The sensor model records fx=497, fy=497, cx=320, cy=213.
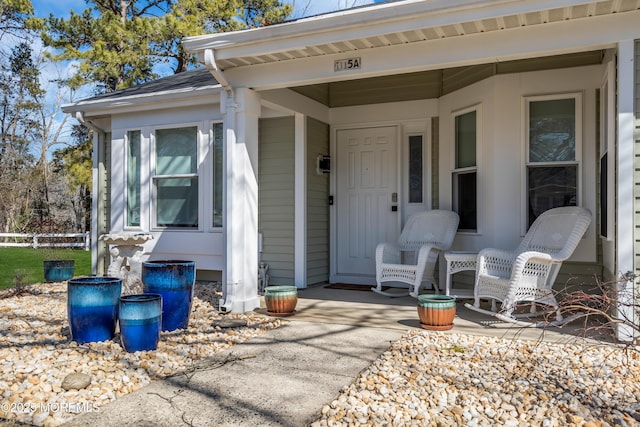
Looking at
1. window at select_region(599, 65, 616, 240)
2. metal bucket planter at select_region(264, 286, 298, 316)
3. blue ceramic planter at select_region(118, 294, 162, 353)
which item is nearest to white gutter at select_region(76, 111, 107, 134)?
metal bucket planter at select_region(264, 286, 298, 316)

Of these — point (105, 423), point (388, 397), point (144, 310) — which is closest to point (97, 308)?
point (144, 310)

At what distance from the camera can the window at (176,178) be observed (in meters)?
6.41

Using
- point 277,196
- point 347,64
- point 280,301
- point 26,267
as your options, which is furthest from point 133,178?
point 26,267

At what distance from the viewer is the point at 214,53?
4582 millimetres

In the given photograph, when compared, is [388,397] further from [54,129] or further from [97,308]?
[54,129]

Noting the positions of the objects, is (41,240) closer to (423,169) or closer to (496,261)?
(423,169)

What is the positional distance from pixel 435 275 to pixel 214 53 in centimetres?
353

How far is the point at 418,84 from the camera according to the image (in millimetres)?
6188

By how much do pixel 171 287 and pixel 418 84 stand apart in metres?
3.95

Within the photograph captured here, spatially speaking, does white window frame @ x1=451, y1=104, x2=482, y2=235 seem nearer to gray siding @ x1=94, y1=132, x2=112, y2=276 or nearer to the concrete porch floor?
the concrete porch floor

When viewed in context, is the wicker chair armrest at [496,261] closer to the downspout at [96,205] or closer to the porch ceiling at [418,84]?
the porch ceiling at [418,84]

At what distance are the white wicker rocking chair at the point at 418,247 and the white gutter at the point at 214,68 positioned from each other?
2.27 m

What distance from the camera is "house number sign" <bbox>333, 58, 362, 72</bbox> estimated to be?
4332 millimetres

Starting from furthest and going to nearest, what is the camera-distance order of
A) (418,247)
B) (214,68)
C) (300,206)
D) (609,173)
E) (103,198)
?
(103,198) → (300,206) → (418,247) → (214,68) → (609,173)
